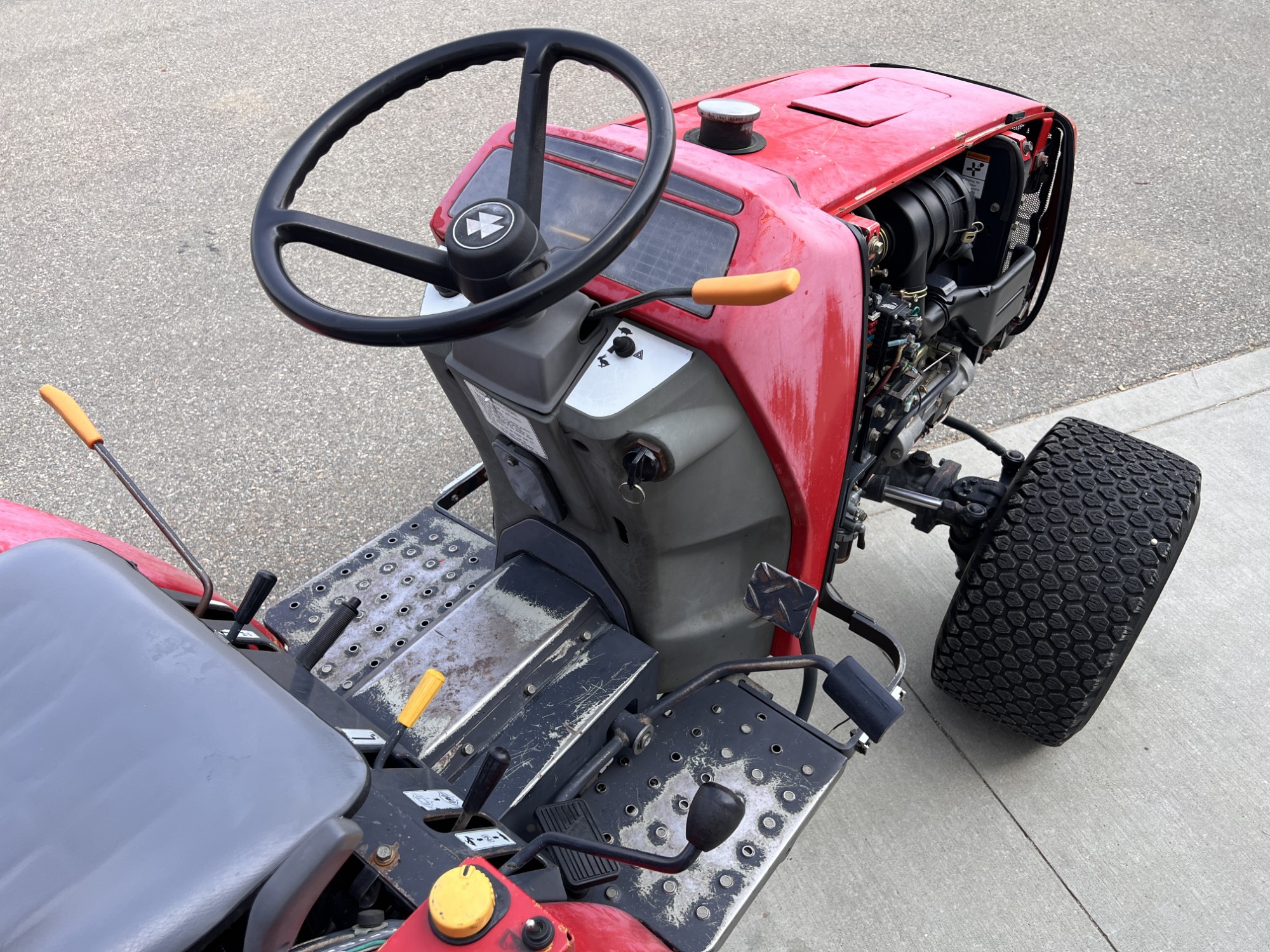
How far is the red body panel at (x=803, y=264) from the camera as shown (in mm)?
1452

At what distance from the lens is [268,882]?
898mm

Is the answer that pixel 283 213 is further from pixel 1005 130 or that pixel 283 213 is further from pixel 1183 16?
pixel 1183 16

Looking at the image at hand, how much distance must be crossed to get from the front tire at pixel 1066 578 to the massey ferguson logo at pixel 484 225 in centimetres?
119

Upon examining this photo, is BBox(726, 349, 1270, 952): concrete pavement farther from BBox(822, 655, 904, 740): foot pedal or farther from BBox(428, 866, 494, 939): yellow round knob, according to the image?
BBox(428, 866, 494, 939): yellow round knob

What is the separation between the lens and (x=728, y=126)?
5.67ft

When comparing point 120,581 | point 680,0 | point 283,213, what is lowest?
point 680,0

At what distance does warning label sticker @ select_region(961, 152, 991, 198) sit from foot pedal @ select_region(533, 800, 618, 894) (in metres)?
1.52

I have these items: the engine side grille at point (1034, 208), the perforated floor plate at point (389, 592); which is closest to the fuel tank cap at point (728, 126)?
the engine side grille at point (1034, 208)

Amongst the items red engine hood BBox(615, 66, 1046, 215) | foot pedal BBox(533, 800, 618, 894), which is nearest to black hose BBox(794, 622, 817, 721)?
foot pedal BBox(533, 800, 618, 894)

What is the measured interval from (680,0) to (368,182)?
104 inches

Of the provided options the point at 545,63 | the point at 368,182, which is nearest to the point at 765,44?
the point at 368,182

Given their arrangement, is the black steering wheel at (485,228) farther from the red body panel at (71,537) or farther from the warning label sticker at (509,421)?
the red body panel at (71,537)

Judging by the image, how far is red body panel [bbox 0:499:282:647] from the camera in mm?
1577

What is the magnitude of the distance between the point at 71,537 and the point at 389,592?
616mm
